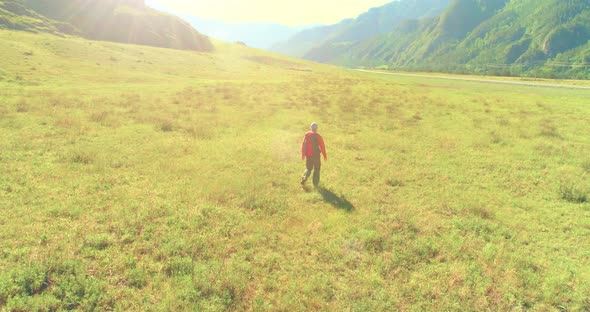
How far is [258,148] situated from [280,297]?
1298 cm

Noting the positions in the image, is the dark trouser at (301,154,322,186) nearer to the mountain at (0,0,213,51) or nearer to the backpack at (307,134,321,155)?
the backpack at (307,134,321,155)

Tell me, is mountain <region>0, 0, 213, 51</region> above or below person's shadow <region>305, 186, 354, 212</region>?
above

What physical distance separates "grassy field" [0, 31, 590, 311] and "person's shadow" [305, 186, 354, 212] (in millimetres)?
120

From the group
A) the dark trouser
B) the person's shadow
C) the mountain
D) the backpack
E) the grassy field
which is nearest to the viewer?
the grassy field

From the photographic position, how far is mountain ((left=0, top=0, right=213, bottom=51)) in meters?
93.1

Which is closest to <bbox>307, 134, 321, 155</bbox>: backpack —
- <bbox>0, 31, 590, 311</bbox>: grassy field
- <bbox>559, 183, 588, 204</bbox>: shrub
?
<bbox>0, 31, 590, 311</bbox>: grassy field

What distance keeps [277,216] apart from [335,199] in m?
3.00

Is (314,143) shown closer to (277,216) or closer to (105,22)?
(277,216)

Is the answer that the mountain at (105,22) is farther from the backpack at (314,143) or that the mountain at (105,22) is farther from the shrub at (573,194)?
the shrub at (573,194)

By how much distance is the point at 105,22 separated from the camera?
11038 cm

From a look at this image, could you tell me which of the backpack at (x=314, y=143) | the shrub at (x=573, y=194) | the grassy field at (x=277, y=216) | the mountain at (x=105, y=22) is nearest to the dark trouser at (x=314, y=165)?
the backpack at (x=314, y=143)

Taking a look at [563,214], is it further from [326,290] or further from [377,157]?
[326,290]

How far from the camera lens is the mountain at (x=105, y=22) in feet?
305

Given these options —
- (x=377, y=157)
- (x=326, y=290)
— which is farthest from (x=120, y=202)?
(x=377, y=157)
